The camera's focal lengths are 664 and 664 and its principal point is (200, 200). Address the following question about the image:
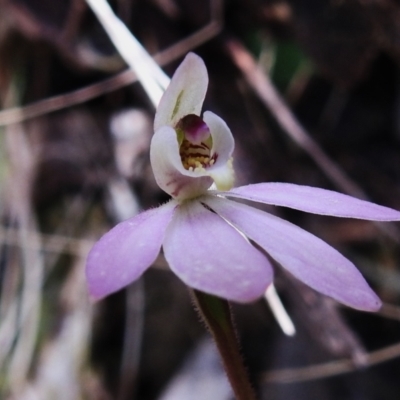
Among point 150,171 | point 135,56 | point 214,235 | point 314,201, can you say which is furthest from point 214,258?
point 150,171

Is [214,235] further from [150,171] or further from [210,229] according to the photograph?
[150,171]

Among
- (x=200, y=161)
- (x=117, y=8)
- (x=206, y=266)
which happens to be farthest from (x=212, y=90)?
(x=206, y=266)

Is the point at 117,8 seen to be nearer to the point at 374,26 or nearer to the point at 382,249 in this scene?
the point at 374,26

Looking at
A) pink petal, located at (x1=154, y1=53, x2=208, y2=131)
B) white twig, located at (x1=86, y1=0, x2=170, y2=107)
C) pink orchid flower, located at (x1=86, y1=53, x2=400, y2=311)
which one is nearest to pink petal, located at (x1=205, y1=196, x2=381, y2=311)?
pink orchid flower, located at (x1=86, y1=53, x2=400, y2=311)

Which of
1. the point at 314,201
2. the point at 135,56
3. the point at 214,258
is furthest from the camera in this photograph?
the point at 135,56

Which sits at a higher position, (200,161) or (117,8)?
(117,8)

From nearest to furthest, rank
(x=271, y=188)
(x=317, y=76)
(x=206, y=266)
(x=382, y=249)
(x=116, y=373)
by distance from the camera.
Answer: (x=206, y=266) → (x=271, y=188) → (x=116, y=373) → (x=382, y=249) → (x=317, y=76)

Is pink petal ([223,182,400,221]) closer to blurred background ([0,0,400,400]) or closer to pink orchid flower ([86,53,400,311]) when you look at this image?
pink orchid flower ([86,53,400,311])
